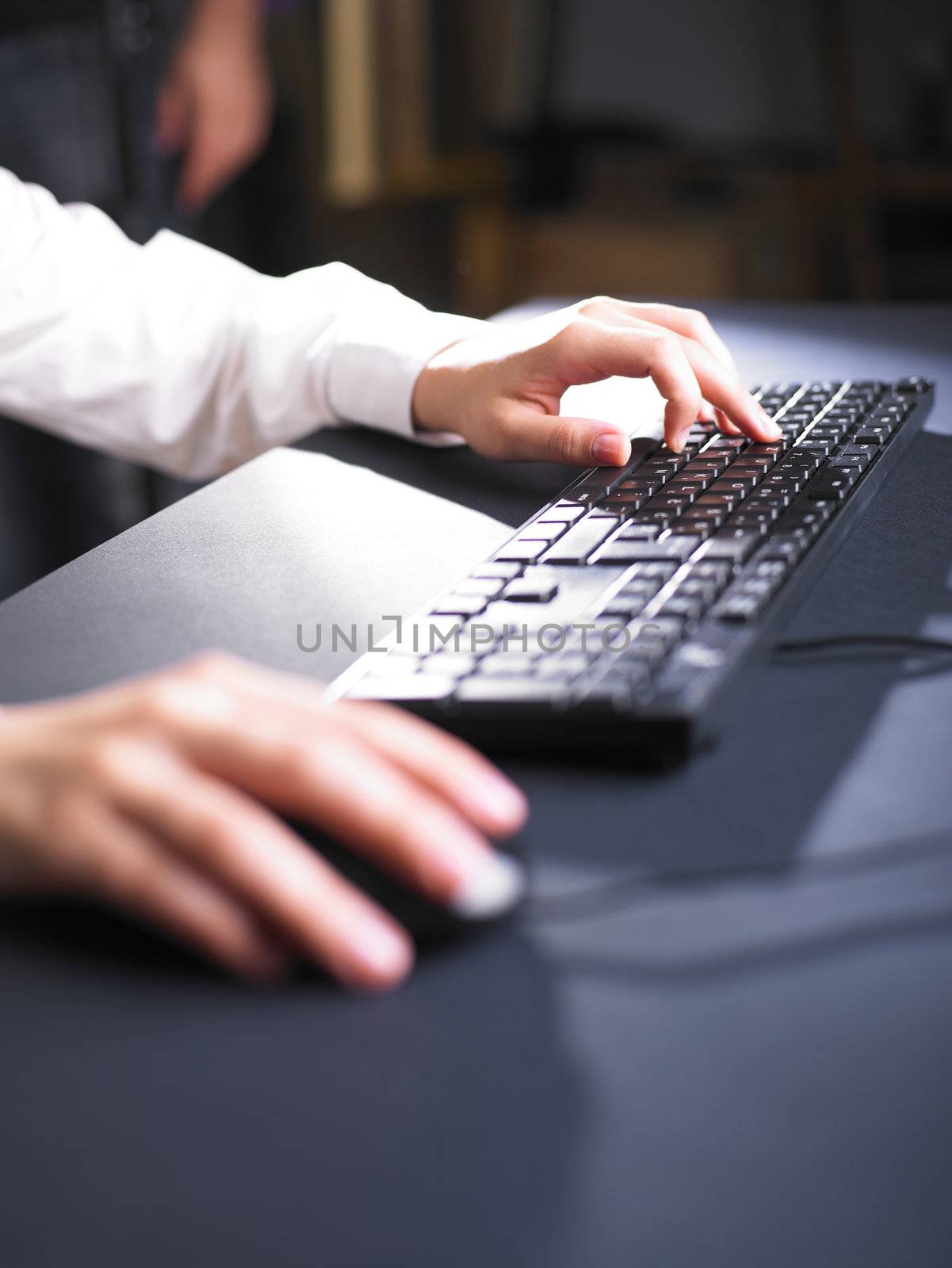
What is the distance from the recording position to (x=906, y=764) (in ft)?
1.36

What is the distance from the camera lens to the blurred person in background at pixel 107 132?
1.67 m

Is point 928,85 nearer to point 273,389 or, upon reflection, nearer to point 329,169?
point 329,169

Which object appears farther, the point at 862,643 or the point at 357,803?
the point at 862,643

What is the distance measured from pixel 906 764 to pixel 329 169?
2669mm

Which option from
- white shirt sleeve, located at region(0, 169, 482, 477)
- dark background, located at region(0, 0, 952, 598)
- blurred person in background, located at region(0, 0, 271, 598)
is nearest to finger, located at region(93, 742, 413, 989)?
white shirt sleeve, located at region(0, 169, 482, 477)

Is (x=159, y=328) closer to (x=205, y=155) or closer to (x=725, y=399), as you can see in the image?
(x=725, y=399)

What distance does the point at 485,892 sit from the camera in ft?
1.07

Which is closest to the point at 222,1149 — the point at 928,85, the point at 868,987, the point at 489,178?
the point at 868,987

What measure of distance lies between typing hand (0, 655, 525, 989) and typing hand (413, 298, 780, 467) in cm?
36

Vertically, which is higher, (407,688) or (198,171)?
(407,688)

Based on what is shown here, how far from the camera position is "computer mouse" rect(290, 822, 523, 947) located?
33 cm

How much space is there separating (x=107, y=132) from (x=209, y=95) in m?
0.18

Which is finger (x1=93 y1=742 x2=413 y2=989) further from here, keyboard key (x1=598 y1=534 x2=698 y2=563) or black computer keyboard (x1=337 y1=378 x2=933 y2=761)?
keyboard key (x1=598 y1=534 x2=698 y2=563)

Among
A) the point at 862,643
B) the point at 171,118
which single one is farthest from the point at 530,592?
the point at 171,118
